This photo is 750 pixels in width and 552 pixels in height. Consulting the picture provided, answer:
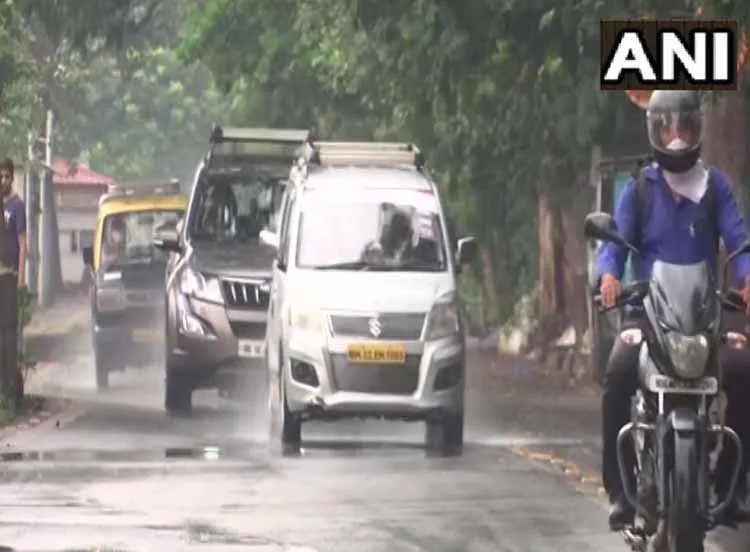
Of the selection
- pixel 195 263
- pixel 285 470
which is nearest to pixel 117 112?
pixel 195 263

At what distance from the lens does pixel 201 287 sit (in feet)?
69.5

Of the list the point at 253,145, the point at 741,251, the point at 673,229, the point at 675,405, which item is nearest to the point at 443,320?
the point at 253,145

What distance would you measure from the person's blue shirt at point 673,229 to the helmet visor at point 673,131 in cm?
22

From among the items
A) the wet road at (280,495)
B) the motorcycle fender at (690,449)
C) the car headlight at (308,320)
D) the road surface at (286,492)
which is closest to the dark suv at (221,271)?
the road surface at (286,492)

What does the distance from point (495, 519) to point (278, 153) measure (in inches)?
458

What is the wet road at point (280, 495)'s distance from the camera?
37.8ft

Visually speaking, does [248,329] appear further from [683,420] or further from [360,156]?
[683,420]

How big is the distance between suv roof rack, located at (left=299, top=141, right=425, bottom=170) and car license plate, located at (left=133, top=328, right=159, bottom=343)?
743cm

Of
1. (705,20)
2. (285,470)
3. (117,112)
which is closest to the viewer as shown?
(285,470)

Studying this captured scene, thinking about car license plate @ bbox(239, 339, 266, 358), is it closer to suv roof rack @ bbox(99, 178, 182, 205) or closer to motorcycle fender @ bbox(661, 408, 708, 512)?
suv roof rack @ bbox(99, 178, 182, 205)

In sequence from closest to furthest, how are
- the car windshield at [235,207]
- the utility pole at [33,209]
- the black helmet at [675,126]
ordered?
the black helmet at [675,126]
the car windshield at [235,207]
the utility pole at [33,209]

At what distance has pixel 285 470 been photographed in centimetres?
1509

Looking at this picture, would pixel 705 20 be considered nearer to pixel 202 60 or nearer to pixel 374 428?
pixel 374 428

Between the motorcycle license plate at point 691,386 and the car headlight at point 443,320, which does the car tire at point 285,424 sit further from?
the motorcycle license plate at point 691,386
